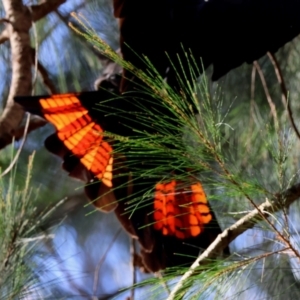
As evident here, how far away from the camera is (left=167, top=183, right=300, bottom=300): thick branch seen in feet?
2.40

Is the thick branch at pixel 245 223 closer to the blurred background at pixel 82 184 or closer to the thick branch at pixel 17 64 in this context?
the blurred background at pixel 82 184

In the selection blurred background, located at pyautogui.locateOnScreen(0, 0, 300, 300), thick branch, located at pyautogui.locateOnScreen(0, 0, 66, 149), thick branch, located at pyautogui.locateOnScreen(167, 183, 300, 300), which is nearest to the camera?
thick branch, located at pyautogui.locateOnScreen(167, 183, 300, 300)

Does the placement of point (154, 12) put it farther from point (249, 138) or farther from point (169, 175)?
point (169, 175)

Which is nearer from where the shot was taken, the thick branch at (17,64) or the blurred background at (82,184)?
the blurred background at (82,184)

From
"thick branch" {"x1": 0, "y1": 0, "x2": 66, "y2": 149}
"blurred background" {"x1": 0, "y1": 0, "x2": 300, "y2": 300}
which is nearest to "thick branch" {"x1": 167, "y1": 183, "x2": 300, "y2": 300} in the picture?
"blurred background" {"x1": 0, "y1": 0, "x2": 300, "y2": 300}

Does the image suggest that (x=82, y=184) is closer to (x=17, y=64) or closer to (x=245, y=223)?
(x=17, y=64)

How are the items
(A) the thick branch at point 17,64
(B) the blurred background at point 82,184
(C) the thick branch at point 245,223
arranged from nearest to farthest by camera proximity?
(C) the thick branch at point 245,223 → (B) the blurred background at point 82,184 → (A) the thick branch at point 17,64

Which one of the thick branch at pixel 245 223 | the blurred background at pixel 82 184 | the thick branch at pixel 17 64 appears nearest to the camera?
the thick branch at pixel 245 223

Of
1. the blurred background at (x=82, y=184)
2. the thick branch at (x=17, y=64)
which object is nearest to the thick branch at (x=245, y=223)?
the blurred background at (x=82, y=184)

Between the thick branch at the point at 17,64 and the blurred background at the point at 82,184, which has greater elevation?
the thick branch at the point at 17,64

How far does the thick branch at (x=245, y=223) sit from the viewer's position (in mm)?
733

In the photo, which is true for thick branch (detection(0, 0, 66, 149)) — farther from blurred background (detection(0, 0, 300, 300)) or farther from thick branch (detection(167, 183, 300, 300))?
thick branch (detection(167, 183, 300, 300))

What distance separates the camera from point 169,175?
0.82 meters

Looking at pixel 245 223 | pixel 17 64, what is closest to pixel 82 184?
pixel 17 64
